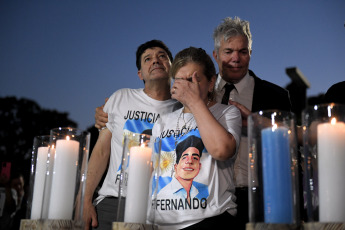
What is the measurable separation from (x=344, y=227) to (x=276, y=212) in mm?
181

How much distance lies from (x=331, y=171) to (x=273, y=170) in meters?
0.16

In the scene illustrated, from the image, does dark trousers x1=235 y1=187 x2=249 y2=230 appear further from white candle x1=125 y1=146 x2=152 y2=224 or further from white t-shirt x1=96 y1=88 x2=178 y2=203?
white candle x1=125 y1=146 x2=152 y2=224

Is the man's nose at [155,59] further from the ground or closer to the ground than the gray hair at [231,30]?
closer to the ground

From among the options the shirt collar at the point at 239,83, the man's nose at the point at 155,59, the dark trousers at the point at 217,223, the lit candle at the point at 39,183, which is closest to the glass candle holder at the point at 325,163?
the dark trousers at the point at 217,223

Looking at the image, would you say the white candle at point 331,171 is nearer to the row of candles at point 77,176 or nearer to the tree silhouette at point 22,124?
the row of candles at point 77,176

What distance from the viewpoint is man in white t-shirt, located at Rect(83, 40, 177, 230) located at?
2.61 m

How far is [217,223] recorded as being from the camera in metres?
1.76

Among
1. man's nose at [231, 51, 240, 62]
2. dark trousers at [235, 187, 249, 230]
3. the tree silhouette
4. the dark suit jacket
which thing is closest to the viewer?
dark trousers at [235, 187, 249, 230]

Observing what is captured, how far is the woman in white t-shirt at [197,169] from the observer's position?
5.83 feet

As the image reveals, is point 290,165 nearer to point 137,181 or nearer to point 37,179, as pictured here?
point 137,181

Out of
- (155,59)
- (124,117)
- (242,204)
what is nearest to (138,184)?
(242,204)

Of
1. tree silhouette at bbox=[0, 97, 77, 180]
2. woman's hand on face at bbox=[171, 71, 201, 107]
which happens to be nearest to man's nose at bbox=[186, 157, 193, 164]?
woman's hand on face at bbox=[171, 71, 201, 107]

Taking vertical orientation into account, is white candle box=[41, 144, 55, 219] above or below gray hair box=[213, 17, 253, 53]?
below

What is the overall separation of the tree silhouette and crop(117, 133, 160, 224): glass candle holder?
18158 mm
